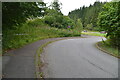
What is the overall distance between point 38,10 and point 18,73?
537 centimetres

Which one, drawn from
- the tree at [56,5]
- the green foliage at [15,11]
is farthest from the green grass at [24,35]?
the tree at [56,5]

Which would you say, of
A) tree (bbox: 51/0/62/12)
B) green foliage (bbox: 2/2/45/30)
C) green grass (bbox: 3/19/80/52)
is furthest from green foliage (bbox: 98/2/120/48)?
tree (bbox: 51/0/62/12)

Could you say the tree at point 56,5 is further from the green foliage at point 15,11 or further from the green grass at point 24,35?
the green foliage at point 15,11

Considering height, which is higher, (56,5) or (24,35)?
(56,5)

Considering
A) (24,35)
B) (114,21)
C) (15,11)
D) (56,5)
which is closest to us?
(15,11)

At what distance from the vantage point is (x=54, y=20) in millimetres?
29531

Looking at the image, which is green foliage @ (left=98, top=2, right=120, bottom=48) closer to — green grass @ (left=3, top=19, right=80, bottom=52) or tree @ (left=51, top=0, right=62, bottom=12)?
green grass @ (left=3, top=19, right=80, bottom=52)

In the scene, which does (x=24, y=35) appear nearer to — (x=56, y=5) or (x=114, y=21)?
(x=114, y=21)

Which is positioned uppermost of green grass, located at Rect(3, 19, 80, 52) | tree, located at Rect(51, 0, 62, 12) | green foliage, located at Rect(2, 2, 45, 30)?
tree, located at Rect(51, 0, 62, 12)

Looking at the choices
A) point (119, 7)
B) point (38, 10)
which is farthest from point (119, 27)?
point (38, 10)

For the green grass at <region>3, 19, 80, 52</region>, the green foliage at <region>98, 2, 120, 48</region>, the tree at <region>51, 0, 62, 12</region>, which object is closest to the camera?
the green grass at <region>3, 19, 80, 52</region>

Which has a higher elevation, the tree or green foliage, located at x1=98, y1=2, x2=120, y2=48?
the tree

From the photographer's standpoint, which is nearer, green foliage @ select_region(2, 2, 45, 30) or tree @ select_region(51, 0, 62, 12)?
green foliage @ select_region(2, 2, 45, 30)

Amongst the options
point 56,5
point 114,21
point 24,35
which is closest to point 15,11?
point 24,35
